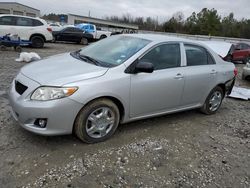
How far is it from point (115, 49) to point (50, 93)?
4.81 feet

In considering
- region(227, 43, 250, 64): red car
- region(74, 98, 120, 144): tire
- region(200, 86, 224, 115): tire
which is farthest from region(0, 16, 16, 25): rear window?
region(227, 43, 250, 64): red car

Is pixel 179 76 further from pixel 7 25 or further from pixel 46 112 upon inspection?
pixel 7 25

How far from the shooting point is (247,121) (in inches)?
206

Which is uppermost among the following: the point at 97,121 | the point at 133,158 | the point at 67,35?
the point at 67,35

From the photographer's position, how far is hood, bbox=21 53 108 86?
3250 millimetres

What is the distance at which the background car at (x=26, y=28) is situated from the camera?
42.2ft

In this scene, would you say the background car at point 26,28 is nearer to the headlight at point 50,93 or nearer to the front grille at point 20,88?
the front grille at point 20,88

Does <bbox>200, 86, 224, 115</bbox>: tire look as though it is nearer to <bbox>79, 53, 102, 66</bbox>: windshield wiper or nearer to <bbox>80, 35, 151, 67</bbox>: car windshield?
<bbox>80, 35, 151, 67</bbox>: car windshield

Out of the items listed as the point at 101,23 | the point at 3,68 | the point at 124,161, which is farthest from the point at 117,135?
the point at 101,23

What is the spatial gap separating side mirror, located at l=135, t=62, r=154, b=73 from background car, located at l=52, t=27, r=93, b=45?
57.2 feet

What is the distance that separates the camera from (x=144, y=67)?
3.64 meters

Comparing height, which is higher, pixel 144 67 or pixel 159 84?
→ pixel 144 67

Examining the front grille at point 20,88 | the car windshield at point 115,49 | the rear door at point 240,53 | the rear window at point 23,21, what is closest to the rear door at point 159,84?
the car windshield at point 115,49

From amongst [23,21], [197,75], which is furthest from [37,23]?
[197,75]
